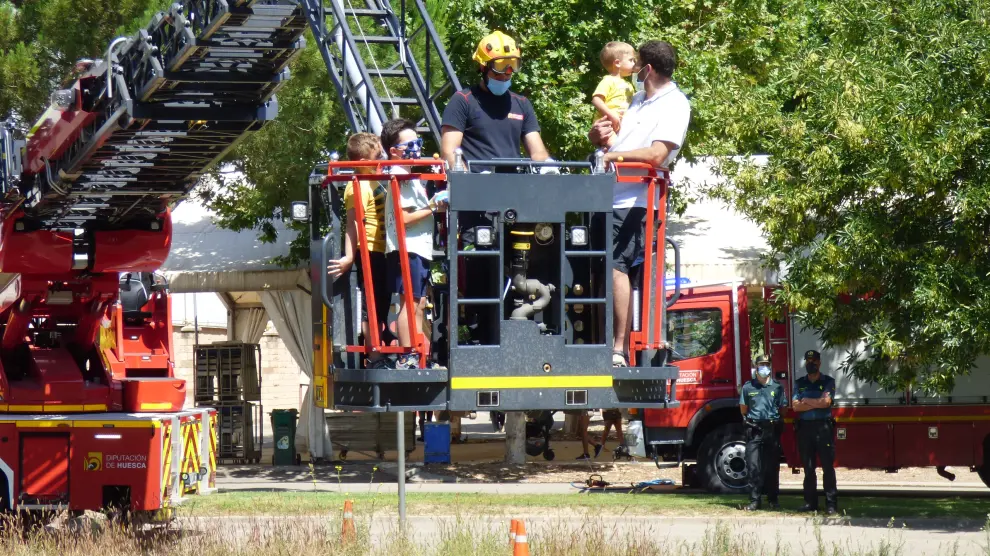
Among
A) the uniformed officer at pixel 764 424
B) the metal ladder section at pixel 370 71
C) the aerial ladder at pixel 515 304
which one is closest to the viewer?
the aerial ladder at pixel 515 304

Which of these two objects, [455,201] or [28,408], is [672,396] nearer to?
[455,201]

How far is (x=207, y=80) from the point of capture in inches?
438

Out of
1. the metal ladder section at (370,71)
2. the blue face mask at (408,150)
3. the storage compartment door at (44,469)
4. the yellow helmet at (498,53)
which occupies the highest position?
the metal ladder section at (370,71)

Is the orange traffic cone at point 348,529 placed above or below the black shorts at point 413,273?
below

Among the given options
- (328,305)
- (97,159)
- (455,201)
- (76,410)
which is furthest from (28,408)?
(455,201)

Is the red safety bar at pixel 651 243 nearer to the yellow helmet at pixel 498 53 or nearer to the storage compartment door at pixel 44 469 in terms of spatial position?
the yellow helmet at pixel 498 53

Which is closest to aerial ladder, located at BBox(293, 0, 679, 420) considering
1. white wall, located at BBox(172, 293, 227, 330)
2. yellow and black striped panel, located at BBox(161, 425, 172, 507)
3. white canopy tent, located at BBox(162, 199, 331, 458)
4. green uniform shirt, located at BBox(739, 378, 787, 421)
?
yellow and black striped panel, located at BBox(161, 425, 172, 507)

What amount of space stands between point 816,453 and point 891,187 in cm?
358

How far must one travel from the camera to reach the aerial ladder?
7.77m

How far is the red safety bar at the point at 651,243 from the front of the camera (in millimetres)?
8180

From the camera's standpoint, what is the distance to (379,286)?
838 cm

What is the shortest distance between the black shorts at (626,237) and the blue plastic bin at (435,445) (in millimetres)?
13537

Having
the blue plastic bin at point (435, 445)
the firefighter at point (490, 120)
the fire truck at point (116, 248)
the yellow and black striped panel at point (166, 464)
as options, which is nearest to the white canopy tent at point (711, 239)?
the blue plastic bin at point (435, 445)

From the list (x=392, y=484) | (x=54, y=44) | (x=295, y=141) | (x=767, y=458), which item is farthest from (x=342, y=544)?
(x=54, y=44)
